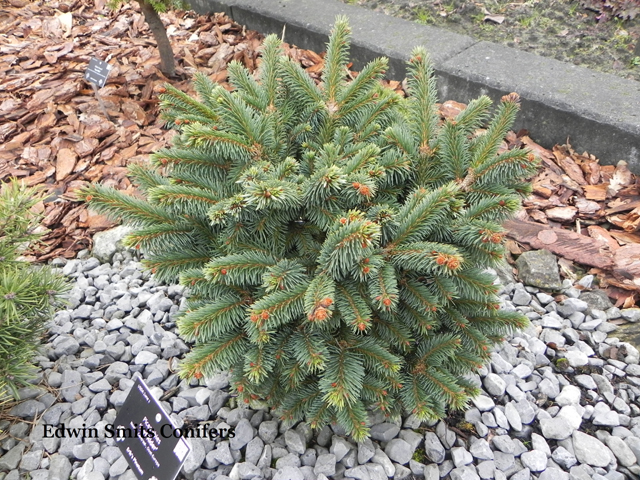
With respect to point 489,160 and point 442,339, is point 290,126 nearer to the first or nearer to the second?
point 489,160

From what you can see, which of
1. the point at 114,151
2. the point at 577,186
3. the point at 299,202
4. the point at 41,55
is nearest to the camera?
the point at 299,202

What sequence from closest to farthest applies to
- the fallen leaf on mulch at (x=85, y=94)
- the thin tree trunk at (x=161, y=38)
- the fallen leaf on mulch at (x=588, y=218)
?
the fallen leaf on mulch at (x=588, y=218) < the fallen leaf on mulch at (x=85, y=94) < the thin tree trunk at (x=161, y=38)

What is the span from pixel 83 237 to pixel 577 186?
303 centimetres

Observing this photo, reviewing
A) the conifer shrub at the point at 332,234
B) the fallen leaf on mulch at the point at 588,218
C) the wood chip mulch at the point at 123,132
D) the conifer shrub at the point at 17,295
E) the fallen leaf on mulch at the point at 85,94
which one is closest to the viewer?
the conifer shrub at the point at 332,234

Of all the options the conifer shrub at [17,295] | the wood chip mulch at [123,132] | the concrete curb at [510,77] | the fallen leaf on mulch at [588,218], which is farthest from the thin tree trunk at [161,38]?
the fallen leaf on mulch at [588,218]

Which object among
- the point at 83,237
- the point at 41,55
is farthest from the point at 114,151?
the point at 41,55

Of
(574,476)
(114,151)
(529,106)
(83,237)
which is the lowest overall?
(83,237)

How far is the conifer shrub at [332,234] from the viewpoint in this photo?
4.81ft

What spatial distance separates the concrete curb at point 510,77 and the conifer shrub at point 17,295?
8.71ft

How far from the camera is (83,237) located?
3229 mm

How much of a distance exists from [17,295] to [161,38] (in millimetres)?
2724

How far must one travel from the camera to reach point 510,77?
3352 millimetres

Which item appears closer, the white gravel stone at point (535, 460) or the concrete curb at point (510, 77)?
the white gravel stone at point (535, 460)

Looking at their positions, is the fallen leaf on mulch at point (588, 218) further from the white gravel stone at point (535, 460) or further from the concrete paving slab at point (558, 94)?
the white gravel stone at point (535, 460)
